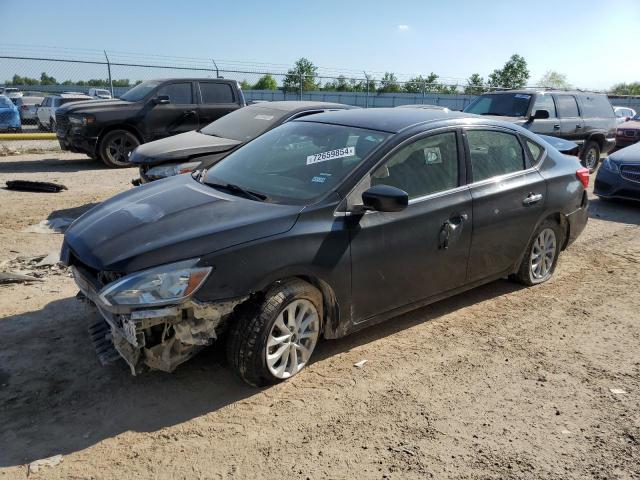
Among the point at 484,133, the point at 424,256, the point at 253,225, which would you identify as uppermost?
the point at 484,133

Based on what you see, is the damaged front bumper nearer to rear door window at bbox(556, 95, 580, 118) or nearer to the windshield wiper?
the windshield wiper

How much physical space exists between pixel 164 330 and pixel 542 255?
3797 mm

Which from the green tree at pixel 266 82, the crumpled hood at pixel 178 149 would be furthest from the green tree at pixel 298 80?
the crumpled hood at pixel 178 149

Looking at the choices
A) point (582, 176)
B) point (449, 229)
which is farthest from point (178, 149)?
point (582, 176)

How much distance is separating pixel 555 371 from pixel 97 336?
3.13m

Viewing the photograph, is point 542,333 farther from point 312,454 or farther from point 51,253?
point 51,253

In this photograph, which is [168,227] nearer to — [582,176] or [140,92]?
[582,176]

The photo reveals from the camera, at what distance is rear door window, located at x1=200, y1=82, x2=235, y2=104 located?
1217 cm

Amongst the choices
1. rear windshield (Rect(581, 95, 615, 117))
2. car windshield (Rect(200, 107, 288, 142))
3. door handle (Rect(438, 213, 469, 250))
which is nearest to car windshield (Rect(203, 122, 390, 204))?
door handle (Rect(438, 213, 469, 250))

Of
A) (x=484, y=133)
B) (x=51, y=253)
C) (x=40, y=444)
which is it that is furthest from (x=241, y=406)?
(x=51, y=253)

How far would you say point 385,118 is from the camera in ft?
14.5

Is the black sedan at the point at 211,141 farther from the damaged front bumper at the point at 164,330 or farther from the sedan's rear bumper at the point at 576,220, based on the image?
the sedan's rear bumper at the point at 576,220

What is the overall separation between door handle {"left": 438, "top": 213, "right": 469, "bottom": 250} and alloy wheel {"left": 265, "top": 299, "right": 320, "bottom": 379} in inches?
47.1

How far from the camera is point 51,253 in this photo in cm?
585
